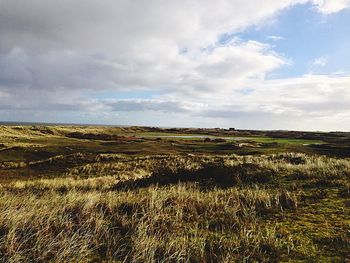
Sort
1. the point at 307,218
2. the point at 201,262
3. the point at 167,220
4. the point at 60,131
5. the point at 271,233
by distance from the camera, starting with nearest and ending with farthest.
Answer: the point at 201,262
the point at 271,233
the point at 167,220
the point at 307,218
the point at 60,131

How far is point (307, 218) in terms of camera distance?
31.0 feet

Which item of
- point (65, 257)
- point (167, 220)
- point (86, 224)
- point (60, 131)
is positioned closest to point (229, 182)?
point (167, 220)

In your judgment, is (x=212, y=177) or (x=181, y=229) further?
(x=212, y=177)

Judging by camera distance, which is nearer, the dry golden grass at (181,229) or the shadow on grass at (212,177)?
the dry golden grass at (181,229)

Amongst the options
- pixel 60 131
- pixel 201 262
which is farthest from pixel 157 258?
pixel 60 131

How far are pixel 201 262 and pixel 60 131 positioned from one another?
132 m

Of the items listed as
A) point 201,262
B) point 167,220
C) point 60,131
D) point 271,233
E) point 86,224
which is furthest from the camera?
point 60,131

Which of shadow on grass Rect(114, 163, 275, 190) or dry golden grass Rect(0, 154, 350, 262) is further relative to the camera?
shadow on grass Rect(114, 163, 275, 190)

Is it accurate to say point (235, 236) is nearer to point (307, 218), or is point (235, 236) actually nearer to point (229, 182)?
point (307, 218)

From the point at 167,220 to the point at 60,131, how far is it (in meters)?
129

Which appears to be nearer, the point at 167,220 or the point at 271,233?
the point at 271,233

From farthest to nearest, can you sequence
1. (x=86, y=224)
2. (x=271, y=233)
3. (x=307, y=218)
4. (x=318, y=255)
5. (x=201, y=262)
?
(x=307, y=218), (x=86, y=224), (x=271, y=233), (x=318, y=255), (x=201, y=262)

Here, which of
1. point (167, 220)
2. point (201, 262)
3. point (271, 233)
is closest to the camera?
point (201, 262)

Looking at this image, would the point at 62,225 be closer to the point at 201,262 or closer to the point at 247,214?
the point at 201,262
